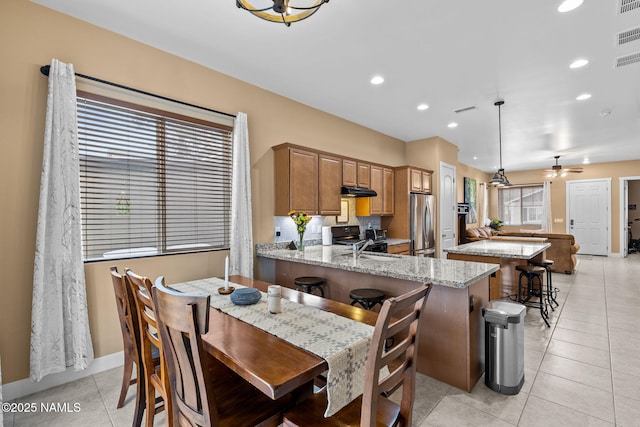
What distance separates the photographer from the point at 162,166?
3.03 metres

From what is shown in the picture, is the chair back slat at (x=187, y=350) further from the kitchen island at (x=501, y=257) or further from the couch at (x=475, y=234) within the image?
the couch at (x=475, y=234)

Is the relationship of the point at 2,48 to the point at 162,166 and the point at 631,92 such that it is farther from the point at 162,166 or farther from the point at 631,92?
the point at 631,92

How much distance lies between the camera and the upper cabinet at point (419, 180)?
5.53m

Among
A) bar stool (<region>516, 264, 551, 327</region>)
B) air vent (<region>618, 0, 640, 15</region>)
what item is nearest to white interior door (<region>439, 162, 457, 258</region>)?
bar stool (<region>516, 264, 551, 327</region>)

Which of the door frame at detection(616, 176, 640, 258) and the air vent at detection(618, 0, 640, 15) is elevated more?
the air vent at detection(618, 0, 640, 15)

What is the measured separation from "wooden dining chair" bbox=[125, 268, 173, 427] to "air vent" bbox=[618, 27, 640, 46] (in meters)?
4.40

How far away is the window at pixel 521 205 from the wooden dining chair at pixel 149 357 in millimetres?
12462

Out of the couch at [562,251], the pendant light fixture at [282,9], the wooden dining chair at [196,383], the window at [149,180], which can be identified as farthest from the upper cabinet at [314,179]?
the couch at [562,251]

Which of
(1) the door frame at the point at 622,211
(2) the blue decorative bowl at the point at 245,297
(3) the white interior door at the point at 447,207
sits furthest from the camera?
(1) the door frame at the point at 622,211

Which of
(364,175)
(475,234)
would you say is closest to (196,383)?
(364,175)

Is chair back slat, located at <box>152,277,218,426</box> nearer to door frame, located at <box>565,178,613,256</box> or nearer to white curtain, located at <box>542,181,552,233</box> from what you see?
white curtain, located at <box>542,181,552,233</box>

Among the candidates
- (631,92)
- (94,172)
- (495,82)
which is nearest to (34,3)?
(94,172)

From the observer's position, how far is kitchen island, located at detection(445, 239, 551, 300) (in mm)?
3643

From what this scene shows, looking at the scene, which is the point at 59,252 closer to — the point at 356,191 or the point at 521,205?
the point at 356,191
